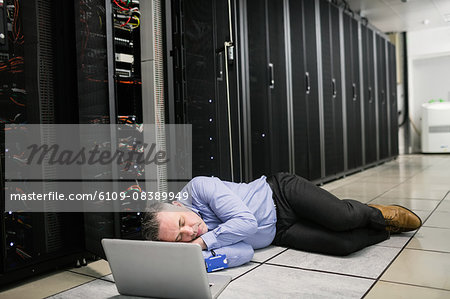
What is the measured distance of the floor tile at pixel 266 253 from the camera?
7.35 ft

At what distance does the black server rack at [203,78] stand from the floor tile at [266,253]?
2.40 feet

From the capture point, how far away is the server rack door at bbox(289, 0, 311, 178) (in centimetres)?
442

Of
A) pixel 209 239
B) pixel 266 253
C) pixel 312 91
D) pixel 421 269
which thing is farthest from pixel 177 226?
pixel 312 91

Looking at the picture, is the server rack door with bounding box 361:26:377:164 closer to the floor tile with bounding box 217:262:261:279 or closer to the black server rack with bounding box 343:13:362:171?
the black server rack with bounding box 343:13:362:171

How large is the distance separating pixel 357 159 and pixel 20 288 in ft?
17.2

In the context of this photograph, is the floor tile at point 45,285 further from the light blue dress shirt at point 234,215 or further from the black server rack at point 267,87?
the black server rack at point 267,87

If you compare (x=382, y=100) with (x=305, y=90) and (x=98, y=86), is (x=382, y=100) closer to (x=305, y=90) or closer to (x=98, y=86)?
(x=305, y=90)

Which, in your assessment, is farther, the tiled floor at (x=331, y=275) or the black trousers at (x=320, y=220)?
the black trousers at (x=320, y=220)

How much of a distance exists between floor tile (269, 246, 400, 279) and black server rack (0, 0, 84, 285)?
114cm

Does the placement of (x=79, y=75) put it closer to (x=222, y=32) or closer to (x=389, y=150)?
(x=222, y=32)

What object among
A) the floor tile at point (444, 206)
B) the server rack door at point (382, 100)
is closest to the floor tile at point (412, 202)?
the floor tile at point (444, 206)

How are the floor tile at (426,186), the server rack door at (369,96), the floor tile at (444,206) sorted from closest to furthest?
the floor tile at (444,206)
the floor tile at (426,186)
the server rack door at (369,96)

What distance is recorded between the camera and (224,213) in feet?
6.82

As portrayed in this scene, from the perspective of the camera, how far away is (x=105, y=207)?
2.26 m
